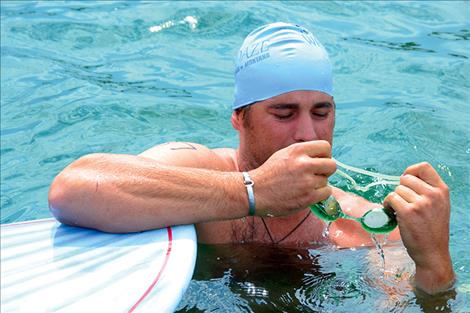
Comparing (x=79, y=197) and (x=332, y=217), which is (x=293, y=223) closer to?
(x=332, y=217)

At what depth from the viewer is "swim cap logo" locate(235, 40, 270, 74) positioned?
403 centimetres

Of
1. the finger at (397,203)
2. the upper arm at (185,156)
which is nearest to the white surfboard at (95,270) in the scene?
the upper arm at (185,156)

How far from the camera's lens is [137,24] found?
8211 mm

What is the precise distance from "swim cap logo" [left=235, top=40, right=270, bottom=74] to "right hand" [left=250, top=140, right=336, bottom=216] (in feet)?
3.00

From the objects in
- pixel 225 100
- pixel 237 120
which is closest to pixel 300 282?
pixel 237 120

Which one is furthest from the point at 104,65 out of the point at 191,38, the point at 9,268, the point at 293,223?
the point at 9,268

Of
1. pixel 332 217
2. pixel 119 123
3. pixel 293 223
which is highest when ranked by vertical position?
pixel 332 217

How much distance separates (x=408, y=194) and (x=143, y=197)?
107 cm

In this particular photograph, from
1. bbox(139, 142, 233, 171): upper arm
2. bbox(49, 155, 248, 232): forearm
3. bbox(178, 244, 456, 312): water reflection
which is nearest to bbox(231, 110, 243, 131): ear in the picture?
bbox(139, 142, 233, 171): upper arm

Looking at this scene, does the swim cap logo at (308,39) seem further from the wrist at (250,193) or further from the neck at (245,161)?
the wrist at (250,193)

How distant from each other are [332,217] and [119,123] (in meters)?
3.09

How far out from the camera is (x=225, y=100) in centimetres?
664

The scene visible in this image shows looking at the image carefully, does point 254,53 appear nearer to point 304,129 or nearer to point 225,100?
point 304,129

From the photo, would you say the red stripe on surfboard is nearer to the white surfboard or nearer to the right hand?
the white surfboard
